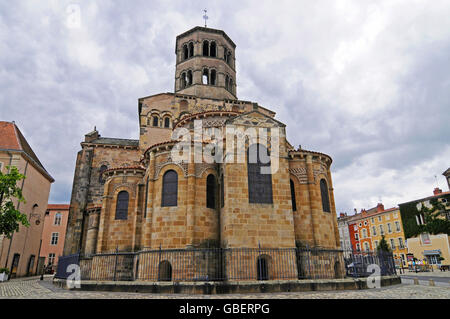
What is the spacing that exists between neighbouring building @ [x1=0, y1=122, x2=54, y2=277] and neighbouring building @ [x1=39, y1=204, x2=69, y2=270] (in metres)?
14.2

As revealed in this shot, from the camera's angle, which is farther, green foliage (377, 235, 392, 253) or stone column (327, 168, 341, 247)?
green foliage (377, 235, 392, 253)

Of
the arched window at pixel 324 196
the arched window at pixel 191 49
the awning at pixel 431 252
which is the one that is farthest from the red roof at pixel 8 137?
the awning at pixel 431 252

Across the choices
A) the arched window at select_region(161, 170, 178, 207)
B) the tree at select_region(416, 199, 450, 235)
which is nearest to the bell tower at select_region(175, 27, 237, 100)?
the arched window at select_region(161, 170, 178, 207)

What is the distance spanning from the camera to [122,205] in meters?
19.2

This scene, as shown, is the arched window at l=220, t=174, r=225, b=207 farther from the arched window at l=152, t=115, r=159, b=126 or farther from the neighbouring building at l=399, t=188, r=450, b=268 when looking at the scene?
the neighbouring building at l=399, t=188, r=450, b=268

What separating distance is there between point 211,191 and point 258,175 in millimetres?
2798

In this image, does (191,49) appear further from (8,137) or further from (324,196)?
(324,196)

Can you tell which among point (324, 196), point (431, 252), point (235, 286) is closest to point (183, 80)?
point (324, 196)

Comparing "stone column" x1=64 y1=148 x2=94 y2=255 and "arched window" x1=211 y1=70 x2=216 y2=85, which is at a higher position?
"arched window" x1=211 y1=70 x2=216 y2=85

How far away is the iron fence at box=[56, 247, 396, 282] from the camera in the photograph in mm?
13703

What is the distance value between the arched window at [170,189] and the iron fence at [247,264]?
103 inches

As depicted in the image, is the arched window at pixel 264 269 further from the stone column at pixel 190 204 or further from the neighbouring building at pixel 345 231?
the neighbouring building at pixel 345 231

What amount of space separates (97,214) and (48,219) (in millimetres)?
31332
